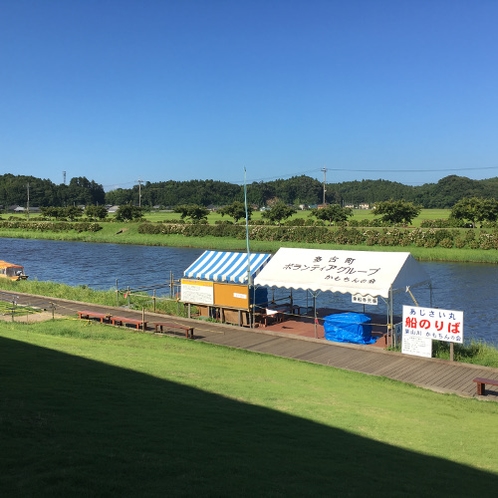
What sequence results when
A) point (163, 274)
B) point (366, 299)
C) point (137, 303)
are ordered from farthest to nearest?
point (163, 274), point (137, 303), point (366, 299)

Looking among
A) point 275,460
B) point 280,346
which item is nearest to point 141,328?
point 280,346

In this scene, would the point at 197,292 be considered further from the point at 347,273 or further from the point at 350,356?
the point at 350,356

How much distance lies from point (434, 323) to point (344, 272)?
4.14 metres

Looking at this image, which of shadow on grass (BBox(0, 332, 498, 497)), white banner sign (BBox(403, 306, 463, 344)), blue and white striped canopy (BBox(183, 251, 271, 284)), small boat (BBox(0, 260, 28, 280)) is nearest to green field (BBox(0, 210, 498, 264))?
small boat (BBox(0, 260, 28, 280))

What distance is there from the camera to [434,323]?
16.3 meters

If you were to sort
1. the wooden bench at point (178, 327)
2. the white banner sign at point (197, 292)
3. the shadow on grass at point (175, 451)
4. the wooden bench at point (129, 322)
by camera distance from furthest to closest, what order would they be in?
1. the white banner sign at point (197, 292)
2. the wooden bench at point (129, 322)
3. the wooden bench at point (178, 327)
4. the shadow on grass at point (175, 451)

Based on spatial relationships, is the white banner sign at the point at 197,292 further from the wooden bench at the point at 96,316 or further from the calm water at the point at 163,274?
the calm water at the point at 163,274

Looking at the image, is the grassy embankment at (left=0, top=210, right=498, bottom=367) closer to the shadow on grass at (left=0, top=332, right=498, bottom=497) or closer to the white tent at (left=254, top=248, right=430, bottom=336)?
the white tent at (left=254, top=248, right=430, bottom=336)

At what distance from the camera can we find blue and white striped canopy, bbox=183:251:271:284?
21.6 m

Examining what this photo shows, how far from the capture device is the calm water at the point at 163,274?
28.6 m

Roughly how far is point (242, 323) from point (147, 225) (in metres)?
67.8

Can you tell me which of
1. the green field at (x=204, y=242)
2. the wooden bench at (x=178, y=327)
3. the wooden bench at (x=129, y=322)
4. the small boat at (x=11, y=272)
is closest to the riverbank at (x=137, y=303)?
the small boat at (x=11, y=272)

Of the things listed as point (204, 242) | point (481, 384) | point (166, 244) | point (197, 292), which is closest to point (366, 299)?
point (481, 384)

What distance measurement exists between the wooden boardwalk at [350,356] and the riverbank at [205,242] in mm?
36254
